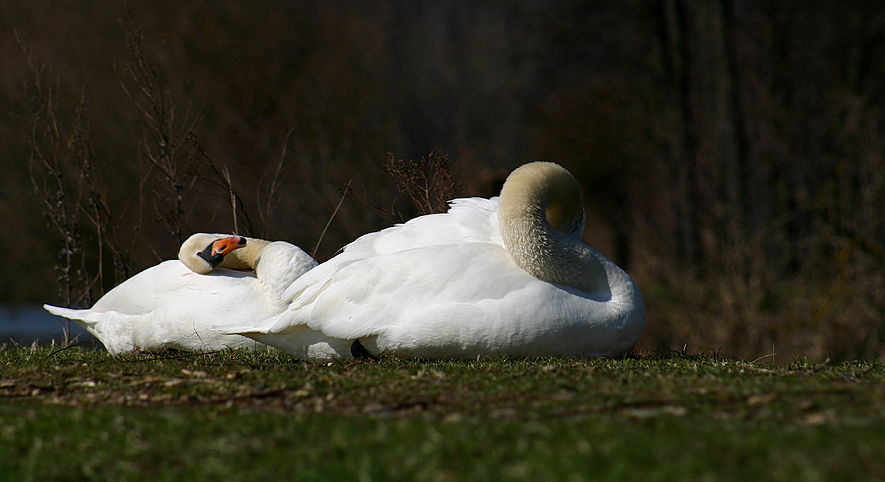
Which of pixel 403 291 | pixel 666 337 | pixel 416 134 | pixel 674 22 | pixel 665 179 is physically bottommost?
pixel 666 337

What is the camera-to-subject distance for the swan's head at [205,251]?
716 centimetres

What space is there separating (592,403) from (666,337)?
10.9 m

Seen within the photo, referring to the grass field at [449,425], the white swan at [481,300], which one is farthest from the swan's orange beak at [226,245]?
the grass field at [449,425]

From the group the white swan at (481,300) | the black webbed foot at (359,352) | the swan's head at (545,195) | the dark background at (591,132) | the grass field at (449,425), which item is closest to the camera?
the grass field at (449,425)

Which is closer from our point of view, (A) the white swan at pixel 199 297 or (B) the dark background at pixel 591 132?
(A) the white swan at pixel 199 297

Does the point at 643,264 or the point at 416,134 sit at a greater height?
the point at 416,134

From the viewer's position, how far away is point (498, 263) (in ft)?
19.1

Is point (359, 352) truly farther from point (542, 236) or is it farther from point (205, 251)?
point (205, 251)

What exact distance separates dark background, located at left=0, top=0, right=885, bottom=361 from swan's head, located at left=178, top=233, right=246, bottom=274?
2626mm

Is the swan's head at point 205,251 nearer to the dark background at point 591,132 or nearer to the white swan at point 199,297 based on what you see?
the white swan at point 199,297

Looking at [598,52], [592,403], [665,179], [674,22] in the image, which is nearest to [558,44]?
[598,52]

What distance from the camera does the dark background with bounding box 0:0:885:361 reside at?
1241 cm

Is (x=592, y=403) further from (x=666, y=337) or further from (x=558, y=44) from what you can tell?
(x=558, y=44)

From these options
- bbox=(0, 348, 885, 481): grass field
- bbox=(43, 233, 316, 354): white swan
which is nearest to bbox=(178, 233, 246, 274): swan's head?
bbox=(43, 233, 316, 354): white swan
